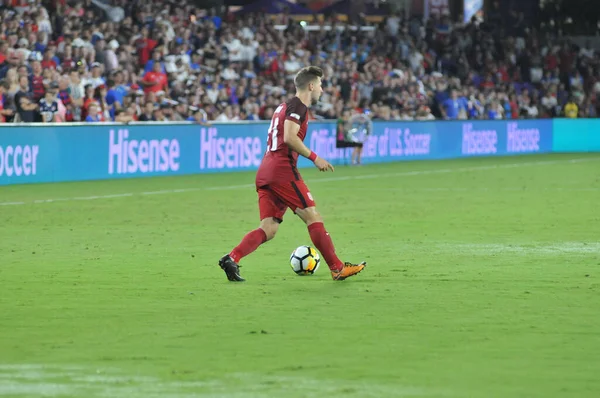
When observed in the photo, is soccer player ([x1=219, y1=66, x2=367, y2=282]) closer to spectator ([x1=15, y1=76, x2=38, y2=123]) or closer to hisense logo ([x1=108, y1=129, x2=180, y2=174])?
spectator ([x1=15, y1=76, x2=38, y2=123])

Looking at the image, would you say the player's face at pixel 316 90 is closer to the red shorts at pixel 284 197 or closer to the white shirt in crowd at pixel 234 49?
the red shorts at pixel 284 197

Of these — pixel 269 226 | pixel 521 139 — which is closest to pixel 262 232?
pixel 269 226

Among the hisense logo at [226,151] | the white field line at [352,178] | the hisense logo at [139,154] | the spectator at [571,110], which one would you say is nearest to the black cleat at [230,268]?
the white field line at [352,178]

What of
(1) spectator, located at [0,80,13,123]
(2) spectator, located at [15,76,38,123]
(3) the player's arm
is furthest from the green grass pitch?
(2) spectator, located at [15,76,38,123]

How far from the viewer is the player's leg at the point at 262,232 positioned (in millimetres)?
11148

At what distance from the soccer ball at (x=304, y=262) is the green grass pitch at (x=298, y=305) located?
0.10m

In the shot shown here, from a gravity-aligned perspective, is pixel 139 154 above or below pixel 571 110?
below

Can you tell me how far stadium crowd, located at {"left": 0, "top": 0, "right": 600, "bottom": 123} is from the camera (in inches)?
1069

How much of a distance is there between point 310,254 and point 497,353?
4.22m

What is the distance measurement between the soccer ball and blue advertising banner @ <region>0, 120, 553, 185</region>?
511 inches

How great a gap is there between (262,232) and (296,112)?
1.09 m

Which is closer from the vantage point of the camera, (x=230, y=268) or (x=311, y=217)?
(x=230, y=268)

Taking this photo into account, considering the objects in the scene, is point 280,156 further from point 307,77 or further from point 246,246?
point 246,246

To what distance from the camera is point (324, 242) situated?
11.1 metres
